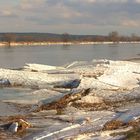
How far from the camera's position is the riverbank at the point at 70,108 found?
1130 centimetres

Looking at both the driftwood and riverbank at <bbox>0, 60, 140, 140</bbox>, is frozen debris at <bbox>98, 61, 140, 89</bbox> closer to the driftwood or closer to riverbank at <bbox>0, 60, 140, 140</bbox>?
riverbank at <bbox>0, 60, 140, 140</bbox>

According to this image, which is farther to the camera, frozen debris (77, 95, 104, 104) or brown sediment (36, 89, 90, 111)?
frozen debris (77, 95, 104, 104)

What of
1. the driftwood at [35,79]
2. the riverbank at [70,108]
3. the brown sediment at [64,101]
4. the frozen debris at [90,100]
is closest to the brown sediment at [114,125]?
the riverbank at [70,108]

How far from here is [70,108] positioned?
597 inches

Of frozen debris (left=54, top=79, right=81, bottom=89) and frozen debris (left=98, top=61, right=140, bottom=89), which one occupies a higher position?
frozen debris (left=98, top=61, right=140, bottom=89)

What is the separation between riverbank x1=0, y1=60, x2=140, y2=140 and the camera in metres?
11.3

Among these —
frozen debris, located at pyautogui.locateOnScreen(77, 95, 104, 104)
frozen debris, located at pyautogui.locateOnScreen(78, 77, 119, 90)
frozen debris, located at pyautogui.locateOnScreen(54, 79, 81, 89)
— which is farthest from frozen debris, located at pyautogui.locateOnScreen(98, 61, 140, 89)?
frozen debris, located at pyautogui.locateOnScreen(77, 95, 104, 104)

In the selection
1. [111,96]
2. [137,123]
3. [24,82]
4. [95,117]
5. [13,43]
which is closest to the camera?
[137,123]

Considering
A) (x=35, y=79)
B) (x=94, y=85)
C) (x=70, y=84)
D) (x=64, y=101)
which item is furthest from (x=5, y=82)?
(x=64, y=101)

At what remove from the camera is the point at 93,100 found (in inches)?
639

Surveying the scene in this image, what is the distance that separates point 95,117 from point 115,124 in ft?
4.24

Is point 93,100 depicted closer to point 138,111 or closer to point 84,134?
point 138,111

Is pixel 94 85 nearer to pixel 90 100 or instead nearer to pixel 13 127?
pixel 90 100

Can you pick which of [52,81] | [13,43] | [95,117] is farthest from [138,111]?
[13,43]
